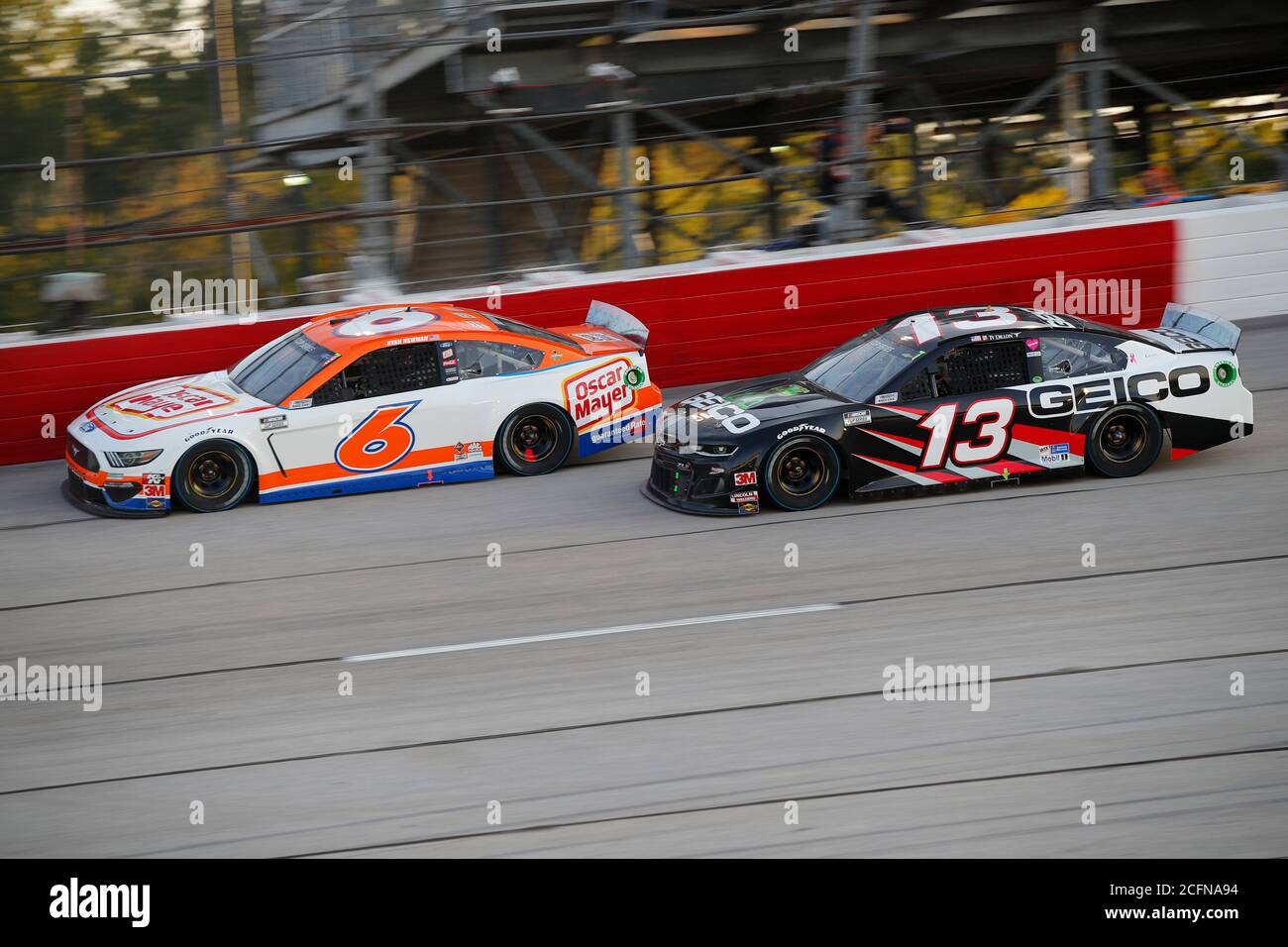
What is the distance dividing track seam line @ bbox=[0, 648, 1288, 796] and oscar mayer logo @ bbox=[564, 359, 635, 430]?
4730mm

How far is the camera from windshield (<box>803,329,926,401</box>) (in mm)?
9672

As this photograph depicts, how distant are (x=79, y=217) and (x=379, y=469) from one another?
31.9 feet

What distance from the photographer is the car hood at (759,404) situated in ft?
31.4

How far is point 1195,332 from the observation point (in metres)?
10.5

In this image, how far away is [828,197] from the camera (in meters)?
14.1

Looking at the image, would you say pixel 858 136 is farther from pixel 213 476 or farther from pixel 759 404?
pixel 213 476

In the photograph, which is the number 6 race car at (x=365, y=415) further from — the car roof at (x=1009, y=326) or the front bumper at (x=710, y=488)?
the car roof at (x=1009, y=326)

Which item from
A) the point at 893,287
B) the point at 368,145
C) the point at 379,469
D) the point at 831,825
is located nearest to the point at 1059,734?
the point at 831,825

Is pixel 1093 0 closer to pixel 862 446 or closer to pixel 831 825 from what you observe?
pixel 862 446

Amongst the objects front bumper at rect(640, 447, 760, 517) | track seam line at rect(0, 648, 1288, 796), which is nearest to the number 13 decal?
front bumper at rect(640, 447, 760, 517)

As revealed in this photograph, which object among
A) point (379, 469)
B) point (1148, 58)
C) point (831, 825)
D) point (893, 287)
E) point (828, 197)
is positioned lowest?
point (831, 825)

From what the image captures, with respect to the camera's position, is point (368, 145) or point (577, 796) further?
point (368, 145)

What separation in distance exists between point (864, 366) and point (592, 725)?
4285 mm

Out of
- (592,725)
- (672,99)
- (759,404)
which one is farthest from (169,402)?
(672,99)
